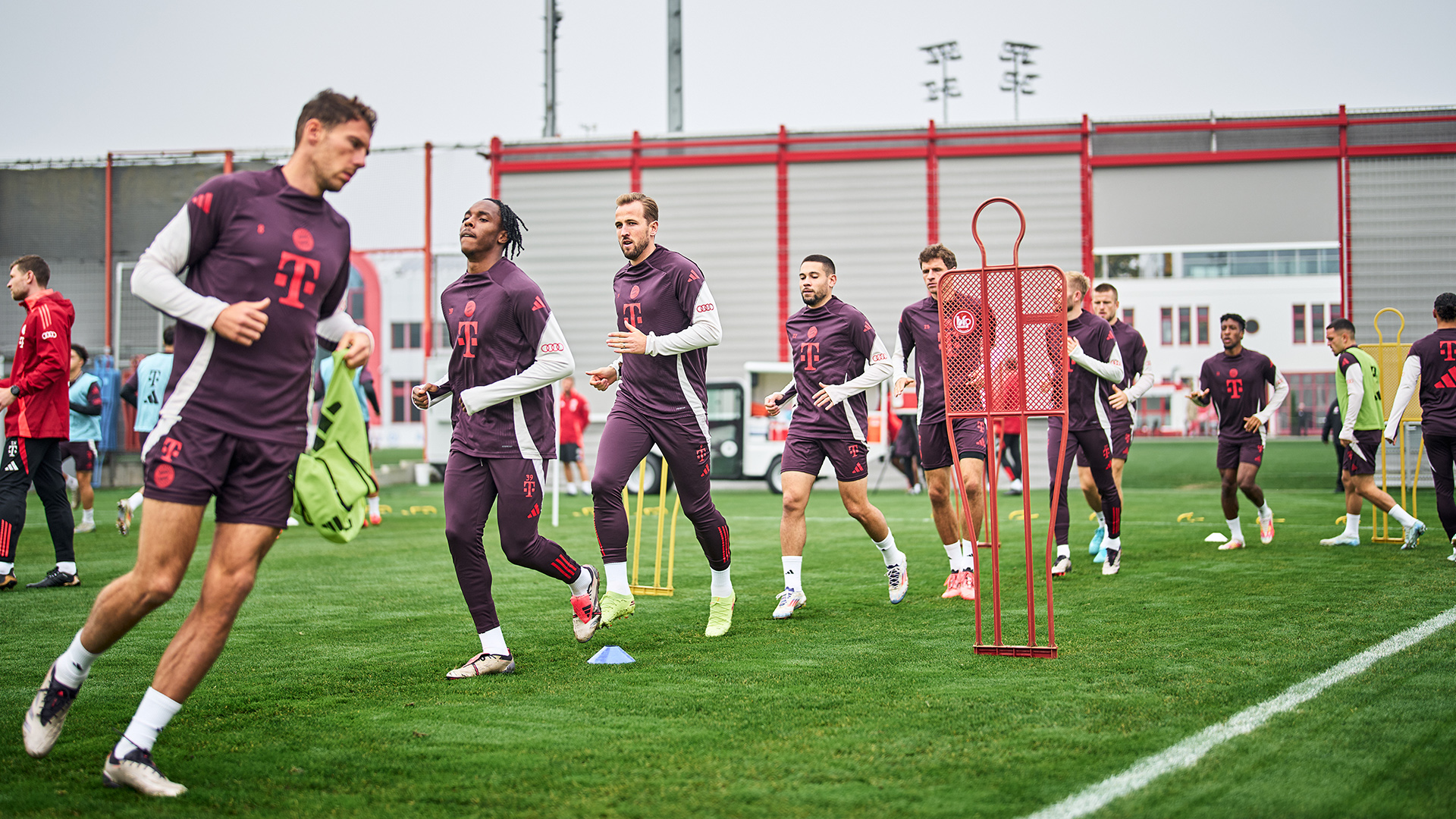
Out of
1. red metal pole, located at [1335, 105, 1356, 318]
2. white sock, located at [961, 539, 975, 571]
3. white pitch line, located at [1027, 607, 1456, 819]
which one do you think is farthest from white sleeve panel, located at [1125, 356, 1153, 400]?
red metal pole, located at [1335, 105, 1356, 318]

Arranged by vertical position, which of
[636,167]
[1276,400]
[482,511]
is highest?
[636,167]

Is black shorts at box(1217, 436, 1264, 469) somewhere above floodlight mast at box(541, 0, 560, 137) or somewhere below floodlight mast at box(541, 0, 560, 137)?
below

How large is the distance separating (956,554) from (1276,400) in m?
4.44

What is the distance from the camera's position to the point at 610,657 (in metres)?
5.40

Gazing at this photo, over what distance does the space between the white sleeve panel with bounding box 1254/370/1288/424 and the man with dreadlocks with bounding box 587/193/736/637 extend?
6.12 metres

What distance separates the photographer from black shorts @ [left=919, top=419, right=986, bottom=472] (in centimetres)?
768

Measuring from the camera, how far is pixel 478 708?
4.47 m

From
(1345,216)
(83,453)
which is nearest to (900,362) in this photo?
(83,453)

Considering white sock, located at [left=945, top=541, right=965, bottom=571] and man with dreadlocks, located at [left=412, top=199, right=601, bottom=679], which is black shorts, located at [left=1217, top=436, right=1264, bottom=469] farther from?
man with dreadlocks, located at [left=412, top=199, right=601, bottom=679]

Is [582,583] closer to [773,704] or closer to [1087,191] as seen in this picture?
[773,704]

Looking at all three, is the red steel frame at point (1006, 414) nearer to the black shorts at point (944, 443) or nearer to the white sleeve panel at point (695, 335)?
the white sleeve panel at point (695, 335)

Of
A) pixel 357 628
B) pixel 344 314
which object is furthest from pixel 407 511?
pixel 344 314

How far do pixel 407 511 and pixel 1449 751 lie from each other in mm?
14057

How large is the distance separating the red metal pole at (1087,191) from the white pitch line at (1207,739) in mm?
16583
